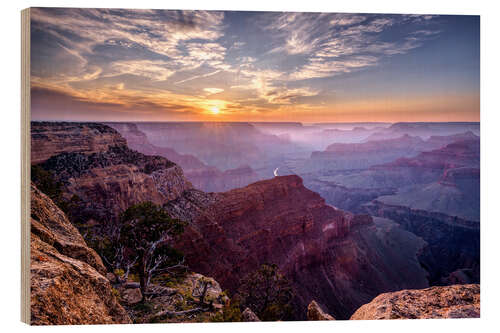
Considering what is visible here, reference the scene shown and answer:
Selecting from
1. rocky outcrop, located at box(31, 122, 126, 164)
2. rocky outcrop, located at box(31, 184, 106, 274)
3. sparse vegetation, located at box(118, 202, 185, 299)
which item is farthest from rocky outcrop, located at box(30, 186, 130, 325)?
rocky outcrop, located at box(31, 122, 126, 164)

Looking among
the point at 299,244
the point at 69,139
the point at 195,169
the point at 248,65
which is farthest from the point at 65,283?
the point at 299,244

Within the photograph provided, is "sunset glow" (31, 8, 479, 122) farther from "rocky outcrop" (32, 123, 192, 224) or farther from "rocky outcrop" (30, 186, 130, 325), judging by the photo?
"rocky outcrop" (30, 186, 130, 325)

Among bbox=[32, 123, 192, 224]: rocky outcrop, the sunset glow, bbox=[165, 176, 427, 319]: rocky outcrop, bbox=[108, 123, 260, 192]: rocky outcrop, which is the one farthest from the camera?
bbox=[165, 176, 427, 319]: rocky outcrop

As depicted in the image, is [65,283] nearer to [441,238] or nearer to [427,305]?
[427,305]

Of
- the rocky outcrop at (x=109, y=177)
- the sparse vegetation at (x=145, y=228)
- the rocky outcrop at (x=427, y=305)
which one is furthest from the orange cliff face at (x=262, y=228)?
the sparse vegetation at (x=145, y=228)

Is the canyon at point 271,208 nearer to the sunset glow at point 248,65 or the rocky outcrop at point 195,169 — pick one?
the rocky outcrop at point 195,169

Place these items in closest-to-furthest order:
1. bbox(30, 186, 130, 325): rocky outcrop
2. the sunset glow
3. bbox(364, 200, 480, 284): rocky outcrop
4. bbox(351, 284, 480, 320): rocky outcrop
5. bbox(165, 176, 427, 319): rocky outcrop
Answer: bbox(30, 186, 130, 325): rocky outcrop < bbox(351, 284, 480, 320): rocky outcrop < the sunset glow < bbox(364, 200, 480, 284): rocky outcrop < bbox(165, 176, 427, 319): rocky outcrop
